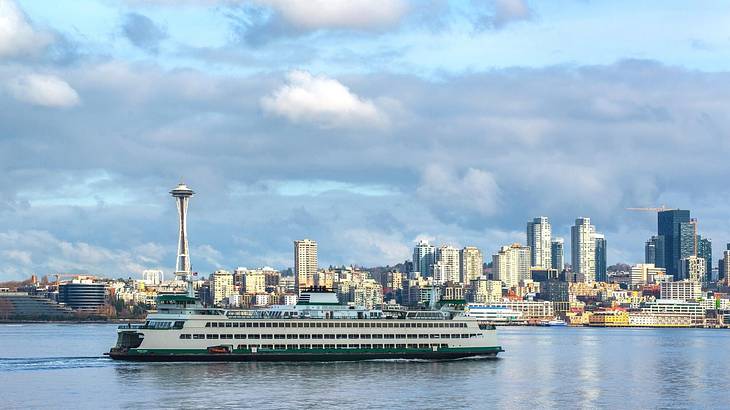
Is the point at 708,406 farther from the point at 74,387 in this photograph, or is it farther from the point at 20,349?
the point at 20,349

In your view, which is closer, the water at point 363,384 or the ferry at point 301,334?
the water at point 363,384

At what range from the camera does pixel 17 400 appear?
66375mm

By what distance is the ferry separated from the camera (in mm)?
87312

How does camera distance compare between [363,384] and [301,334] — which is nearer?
[363,384]

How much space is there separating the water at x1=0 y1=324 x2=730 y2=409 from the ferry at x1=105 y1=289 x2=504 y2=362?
45.5 inches

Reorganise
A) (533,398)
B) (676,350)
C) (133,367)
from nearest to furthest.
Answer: (533,398) → (133,367) → (676,350)

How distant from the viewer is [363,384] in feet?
247

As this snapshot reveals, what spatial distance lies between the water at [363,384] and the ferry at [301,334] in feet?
3.79

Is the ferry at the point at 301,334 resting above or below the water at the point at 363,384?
above

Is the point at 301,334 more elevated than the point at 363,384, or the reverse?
the point at 301,334

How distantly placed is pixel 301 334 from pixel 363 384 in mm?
16017

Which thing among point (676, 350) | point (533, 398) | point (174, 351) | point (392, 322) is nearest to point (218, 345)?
point (174, 351)

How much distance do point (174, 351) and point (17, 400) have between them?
68.2 feet

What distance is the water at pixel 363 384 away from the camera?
6681 cm
